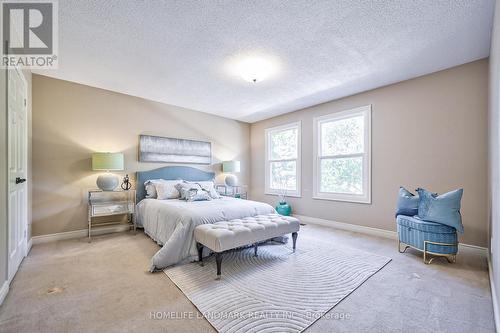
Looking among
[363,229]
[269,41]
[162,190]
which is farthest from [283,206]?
[269,41]

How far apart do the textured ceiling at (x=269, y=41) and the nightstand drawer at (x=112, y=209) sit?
2058 millimetres

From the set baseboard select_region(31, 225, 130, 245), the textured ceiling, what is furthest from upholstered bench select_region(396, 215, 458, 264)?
baseboard select_region(31, 225, 130, 245)

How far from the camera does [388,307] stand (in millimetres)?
1843

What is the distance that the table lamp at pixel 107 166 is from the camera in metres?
3.65

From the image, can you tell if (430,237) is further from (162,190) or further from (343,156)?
(162,190)

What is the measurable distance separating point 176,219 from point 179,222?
117mm

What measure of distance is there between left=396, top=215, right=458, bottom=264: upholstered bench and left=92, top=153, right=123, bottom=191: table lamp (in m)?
4.42

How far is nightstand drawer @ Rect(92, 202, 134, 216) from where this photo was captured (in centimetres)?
360

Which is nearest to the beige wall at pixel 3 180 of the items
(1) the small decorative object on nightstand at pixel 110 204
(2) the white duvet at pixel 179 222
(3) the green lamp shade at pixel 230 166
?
(2) the white duvet at pixel 179 222

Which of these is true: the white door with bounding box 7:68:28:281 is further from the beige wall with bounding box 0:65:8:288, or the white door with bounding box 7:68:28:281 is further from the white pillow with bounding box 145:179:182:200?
the white pillow with bounding box 145:179:182:200

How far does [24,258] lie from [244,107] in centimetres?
430

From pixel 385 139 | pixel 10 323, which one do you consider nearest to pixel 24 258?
pixel 10 323

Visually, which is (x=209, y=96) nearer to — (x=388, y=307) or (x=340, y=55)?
(x=340, y=55)

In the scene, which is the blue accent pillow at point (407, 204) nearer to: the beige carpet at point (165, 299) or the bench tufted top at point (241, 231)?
the beige carpet at point (165, 299)
